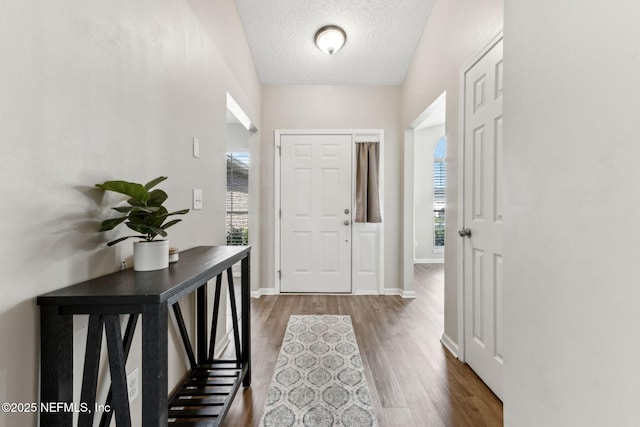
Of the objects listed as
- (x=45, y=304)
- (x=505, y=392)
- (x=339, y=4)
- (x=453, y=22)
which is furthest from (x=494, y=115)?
(x=45, y=304)

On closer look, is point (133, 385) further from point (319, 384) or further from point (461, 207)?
point (461, 207)

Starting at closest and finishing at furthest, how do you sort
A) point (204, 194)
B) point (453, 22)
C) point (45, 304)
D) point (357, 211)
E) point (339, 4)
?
point (45, 304), point (204, 194), point (453, 22), point (339, 4), point (357, 211)

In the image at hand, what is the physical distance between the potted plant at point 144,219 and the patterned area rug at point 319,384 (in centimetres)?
98

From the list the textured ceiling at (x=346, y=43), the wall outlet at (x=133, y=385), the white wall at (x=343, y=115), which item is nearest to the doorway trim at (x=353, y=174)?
the white wall at (x=343, y=115)

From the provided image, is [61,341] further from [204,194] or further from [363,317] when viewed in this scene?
[363,317]

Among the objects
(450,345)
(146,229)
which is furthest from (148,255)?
(450,345)

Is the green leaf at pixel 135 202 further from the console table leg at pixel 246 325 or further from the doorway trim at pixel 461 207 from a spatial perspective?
the doorway trim at pixel 461 207

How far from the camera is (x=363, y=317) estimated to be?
2.81 meters

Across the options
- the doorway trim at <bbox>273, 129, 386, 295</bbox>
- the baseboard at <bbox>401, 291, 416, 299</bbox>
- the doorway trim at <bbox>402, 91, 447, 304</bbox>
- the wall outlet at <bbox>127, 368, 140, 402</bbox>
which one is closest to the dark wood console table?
the wall outlet at <bbox>127, 368, 140, 402</bbox>

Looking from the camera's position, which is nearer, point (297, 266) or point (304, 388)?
point (304, 388)

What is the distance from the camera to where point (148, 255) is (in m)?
1.06

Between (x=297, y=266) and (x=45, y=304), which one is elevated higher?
(x=45, y=304)

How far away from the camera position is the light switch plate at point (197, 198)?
5.65 ft

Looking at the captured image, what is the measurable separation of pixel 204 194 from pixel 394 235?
2364mm
